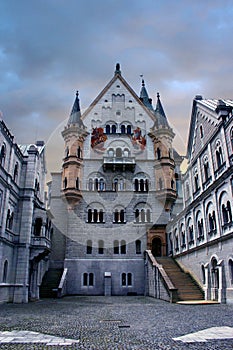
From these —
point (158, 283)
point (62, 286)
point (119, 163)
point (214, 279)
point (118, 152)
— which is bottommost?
point (62, 286)

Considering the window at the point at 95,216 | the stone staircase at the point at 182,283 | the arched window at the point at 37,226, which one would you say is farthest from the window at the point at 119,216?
the arched window at the point at 37,226

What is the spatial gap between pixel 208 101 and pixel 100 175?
18061 millimetres

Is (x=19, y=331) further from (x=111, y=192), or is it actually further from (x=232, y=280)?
(x=111, y=192)

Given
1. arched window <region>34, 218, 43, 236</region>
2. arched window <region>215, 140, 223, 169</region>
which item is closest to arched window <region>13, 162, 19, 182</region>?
arched window <region>34, 218, 43, 236</region>

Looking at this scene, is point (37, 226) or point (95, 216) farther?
point (95, 216)

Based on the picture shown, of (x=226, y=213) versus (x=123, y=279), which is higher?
(x=226, y=213)

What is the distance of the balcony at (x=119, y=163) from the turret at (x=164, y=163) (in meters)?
3.55

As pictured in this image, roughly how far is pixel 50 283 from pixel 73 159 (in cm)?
1611

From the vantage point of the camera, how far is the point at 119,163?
133 ft

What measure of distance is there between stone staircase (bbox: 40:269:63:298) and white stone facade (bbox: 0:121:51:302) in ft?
9.76

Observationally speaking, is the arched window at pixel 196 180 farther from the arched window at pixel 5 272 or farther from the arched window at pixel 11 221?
the arched window at pixel 5 272

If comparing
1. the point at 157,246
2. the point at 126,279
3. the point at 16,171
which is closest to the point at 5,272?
the point at 16,171

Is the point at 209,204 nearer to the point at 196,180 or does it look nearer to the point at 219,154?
the point at 219,154

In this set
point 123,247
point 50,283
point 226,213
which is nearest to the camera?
point 226,213
